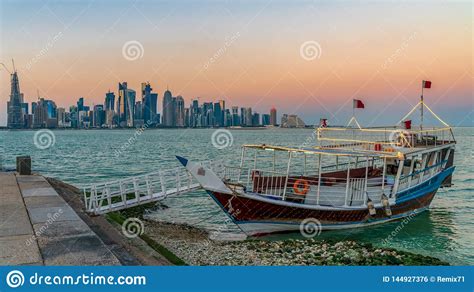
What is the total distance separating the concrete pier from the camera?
991 centimetres

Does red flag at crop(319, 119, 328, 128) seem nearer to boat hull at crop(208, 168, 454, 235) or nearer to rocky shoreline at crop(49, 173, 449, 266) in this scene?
boat hull at crop(208, 168, 454, 235)

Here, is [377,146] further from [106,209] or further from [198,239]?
[106,209]

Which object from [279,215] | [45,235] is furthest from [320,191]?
[45,235]

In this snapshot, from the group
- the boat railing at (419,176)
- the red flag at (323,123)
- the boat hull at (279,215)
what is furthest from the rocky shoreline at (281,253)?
the red flag at (323,123)

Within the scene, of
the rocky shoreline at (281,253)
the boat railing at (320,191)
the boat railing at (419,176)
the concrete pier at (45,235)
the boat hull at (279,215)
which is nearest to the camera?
the concrete pier at (45,235)

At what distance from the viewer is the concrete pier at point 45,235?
991cm

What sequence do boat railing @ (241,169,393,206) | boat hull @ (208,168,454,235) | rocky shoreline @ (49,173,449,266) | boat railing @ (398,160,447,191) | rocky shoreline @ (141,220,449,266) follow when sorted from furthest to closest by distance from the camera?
boat railing @ (398,160,447,191) → boat railing @ (241,169,393,206) → boat hull @ (208,168,454,235) → rocky shoreline @ (141,220,449,266) → rocky shoreline @ (49,173,449,266)

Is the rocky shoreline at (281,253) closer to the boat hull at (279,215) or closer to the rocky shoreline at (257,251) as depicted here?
the rocky shoreline at (257,251)

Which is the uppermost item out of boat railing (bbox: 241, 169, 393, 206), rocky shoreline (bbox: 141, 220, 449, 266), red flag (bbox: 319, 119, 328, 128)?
red flag (bbox: 319, 119, 328, 128)

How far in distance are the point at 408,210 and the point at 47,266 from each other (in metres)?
17.1

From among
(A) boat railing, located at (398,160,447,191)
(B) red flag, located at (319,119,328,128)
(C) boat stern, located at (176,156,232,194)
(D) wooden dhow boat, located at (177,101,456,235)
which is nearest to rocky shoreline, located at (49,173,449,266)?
(D) wooden dhow boat, located at (177,101,456,235)

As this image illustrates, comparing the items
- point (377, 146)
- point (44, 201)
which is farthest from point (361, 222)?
point (44, 201)

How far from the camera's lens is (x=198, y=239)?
1609 centimetres

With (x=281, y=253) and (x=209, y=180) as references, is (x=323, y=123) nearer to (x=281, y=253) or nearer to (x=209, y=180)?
(x=209, y=180)
